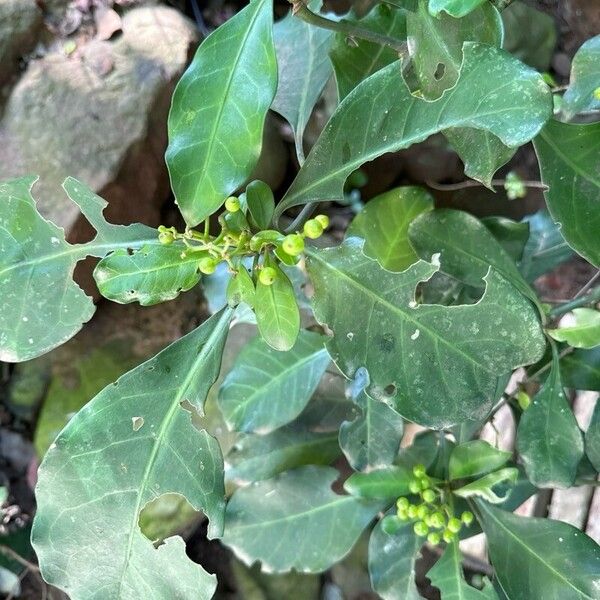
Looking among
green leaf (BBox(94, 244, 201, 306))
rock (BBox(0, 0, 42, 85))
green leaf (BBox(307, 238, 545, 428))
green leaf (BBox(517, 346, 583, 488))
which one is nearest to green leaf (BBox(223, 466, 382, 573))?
green leaf (BBox(517, 346, 583, 488))

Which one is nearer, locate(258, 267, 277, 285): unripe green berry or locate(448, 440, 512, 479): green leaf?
locate(258, 267, 277, 285): unripe green berry

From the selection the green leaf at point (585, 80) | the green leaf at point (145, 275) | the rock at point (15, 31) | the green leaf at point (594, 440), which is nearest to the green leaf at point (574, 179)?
the green leaf at point (585, 80)

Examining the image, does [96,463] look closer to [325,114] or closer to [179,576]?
[179,576]

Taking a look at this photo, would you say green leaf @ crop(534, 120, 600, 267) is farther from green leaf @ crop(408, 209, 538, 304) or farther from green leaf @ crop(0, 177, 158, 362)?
green leaf @ crop(0, 177, 158, 362)

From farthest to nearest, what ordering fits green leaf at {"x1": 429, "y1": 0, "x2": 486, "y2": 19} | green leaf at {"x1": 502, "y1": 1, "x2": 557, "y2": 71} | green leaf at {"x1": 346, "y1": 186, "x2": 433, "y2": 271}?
A: green leaf at {"x1": 502, "y1": 1, "x2": 557, "y2": 71}
green leaf at {"x1": 346, "y1": 186, "x2": 433, "y2": 271}
green leaf at {"x1": 429, "y1": 0, "x2": 486, "y2": 19}

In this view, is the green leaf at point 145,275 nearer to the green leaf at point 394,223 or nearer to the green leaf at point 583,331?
the green leaf at point 394,223

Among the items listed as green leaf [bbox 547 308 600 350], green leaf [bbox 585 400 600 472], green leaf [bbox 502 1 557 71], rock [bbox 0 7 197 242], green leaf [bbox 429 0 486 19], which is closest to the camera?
green leaf [bbox 429 0 486 19]
